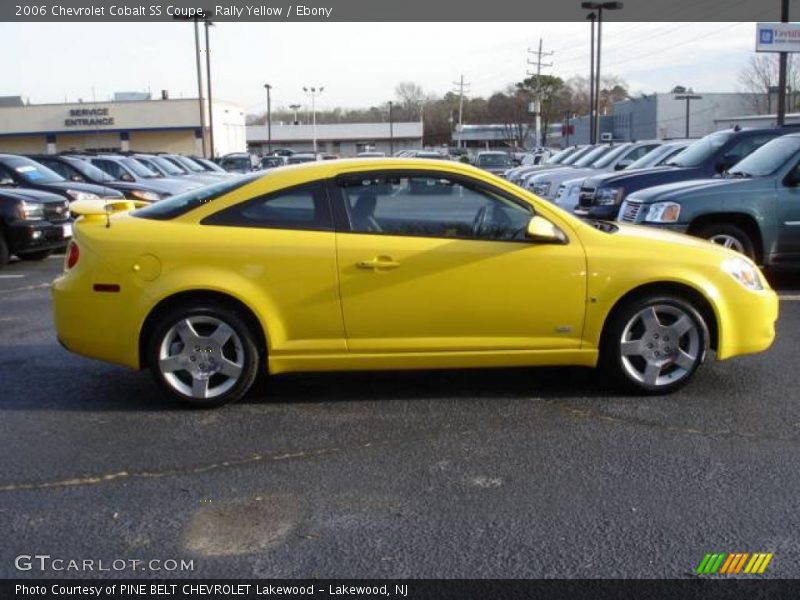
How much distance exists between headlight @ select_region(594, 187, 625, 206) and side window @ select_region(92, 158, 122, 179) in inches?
448

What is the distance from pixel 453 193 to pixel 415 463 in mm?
1843

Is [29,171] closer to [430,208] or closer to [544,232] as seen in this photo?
[430,208]

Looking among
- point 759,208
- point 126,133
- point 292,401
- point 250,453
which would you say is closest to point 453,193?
point 292,401

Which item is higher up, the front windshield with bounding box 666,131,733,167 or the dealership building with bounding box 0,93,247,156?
the dealership building with bounding box 0,93,247,156

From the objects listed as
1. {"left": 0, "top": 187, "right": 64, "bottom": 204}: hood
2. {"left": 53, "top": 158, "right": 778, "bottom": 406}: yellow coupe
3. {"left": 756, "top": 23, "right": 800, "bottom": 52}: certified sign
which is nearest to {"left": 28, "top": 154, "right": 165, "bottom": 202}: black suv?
{"left": 0, "top": 187, "right": 64, "bottom": 204}: hood

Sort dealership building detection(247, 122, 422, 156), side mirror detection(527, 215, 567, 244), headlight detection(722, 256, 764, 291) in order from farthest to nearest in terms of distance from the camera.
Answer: dealership building detection(247, 122, 422, 156) < headlight detection(722, 256, 764, 291) < side mirror detection(527, 215, 567, 244)

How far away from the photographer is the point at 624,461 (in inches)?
166

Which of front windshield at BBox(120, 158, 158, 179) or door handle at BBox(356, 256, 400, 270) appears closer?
door handle at BBox(356, 256, 400, 270)

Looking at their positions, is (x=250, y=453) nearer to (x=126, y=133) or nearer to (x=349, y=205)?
(x=349, y=205)

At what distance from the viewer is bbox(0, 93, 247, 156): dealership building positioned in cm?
6425

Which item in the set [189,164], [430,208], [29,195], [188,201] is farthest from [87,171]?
[430,208]

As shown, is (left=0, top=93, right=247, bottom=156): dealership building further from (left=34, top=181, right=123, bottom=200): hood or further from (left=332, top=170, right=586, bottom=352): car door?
(left=332, top=170, right=586, bottom=352): car door
